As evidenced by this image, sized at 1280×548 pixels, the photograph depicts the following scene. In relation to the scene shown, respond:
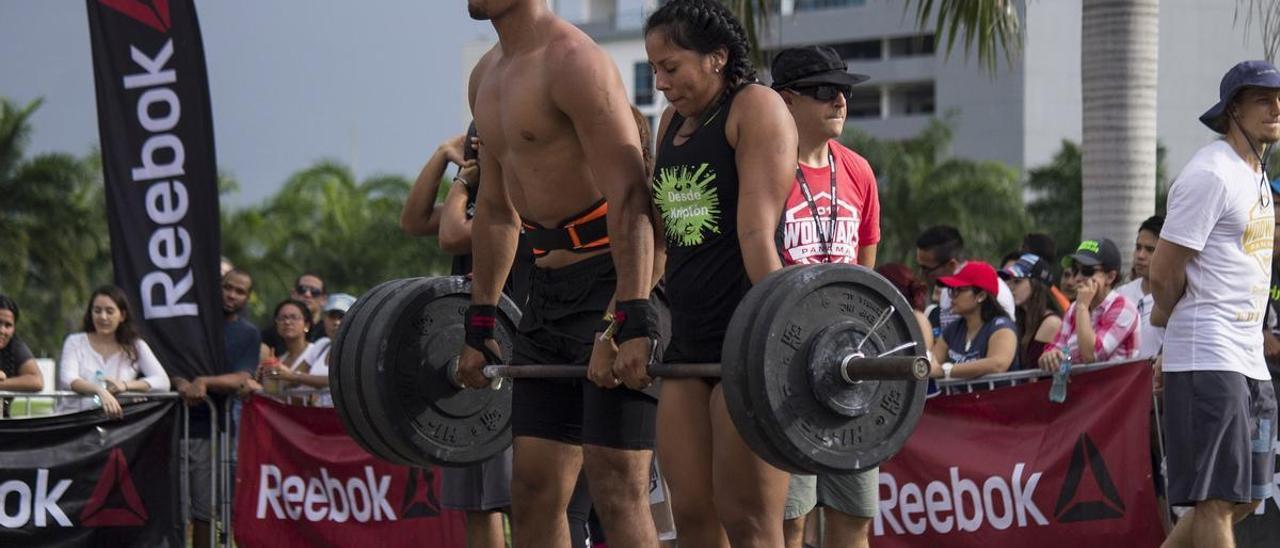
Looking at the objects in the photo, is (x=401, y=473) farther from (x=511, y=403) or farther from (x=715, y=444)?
(x=715, y=444)

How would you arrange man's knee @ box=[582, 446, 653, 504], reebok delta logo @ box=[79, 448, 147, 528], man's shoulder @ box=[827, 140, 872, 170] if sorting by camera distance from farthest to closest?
reebok delta logo @ box=[79, 448, 147, 528] → man's shoulder @ box=[827, 140, 872, 170] → man's knee @ box=[582, 446, 653, 504]

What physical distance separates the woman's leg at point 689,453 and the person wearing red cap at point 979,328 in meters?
3.36

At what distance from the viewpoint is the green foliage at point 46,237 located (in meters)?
33.2

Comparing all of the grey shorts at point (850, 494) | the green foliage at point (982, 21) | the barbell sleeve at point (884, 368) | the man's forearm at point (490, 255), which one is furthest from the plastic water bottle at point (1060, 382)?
the green foliage at point (982, 21)

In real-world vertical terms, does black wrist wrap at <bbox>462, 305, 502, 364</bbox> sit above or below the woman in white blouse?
above

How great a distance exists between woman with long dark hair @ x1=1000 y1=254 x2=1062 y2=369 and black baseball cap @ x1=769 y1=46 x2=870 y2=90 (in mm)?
2998

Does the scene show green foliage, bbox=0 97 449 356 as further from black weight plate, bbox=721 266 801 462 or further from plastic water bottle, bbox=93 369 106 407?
black weight plate, bbox=721 266 801 462

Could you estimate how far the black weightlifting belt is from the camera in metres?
5.38

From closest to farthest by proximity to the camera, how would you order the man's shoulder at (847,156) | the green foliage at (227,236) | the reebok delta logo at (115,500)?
the man's shoulder at (847,156), the reebok delta logo at (115,500), the green foliage at (227,236)

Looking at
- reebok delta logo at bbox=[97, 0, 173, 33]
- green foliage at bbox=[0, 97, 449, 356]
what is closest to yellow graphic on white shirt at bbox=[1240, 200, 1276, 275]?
reebok delta logo at bbox=[97, 0, 173, 33]

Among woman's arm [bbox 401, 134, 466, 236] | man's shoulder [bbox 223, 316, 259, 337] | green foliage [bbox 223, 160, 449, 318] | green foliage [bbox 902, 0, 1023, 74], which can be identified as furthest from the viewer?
green foliage [bbox 223, 160, 449, 318]

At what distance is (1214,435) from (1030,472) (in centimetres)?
198

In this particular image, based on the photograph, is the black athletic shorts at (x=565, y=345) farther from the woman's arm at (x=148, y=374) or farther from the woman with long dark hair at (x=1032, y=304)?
the woman's arm at (x=148, y=374)

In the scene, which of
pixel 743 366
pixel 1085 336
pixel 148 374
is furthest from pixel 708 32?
pixel 148 374
